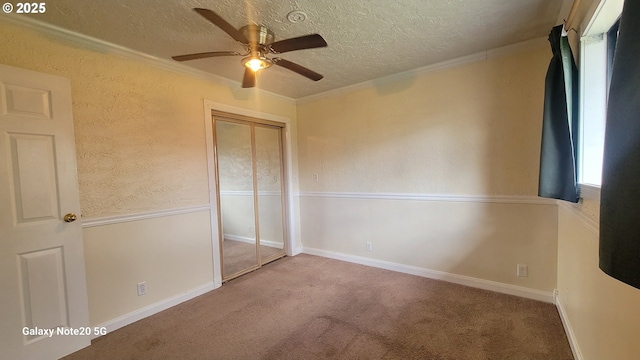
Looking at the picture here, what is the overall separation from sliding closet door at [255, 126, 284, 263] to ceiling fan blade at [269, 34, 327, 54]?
1.91 m

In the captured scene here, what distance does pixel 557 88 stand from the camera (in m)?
1.80

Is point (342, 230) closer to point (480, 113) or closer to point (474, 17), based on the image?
point (480, 113)

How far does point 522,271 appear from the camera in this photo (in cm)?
255

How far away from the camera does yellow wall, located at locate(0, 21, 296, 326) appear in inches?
82.7

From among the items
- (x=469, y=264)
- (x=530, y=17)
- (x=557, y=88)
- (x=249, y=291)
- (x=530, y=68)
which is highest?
(x=530, y=17)

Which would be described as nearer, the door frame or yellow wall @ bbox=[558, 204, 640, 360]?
yellow wall @ bbox=[558, 204, 640, 360]

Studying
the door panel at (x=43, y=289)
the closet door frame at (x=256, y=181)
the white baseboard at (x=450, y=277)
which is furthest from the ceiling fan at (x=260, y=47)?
the white baseboard at (x=450, y=277)

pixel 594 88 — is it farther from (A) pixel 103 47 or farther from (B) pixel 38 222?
(B) pixel 38 222

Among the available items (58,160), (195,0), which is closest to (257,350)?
(58,160)

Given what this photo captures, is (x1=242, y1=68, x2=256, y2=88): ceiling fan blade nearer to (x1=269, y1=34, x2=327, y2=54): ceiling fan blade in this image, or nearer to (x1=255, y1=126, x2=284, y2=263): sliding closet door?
(x1=269, y1=34, x2=327, y2=54): ceiling fan blade

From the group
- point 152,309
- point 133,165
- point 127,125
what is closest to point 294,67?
point 127,125

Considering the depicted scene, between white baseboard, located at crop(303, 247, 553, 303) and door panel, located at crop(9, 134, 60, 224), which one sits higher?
door panel, located at crop(9, 134, 60, 224)

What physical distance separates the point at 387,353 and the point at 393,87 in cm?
277

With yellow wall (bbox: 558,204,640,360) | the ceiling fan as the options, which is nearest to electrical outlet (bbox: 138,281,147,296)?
the ceiling fan
